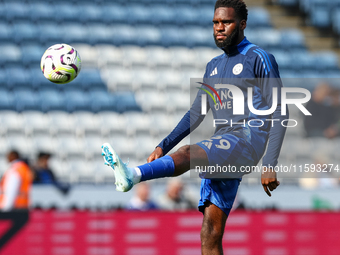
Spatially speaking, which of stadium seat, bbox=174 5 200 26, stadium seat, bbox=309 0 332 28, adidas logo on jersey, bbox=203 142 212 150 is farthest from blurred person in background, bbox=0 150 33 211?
stadium seat, bbox=309 0 332 28

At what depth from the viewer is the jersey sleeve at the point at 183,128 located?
12.5 feet

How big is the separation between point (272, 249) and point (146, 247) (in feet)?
5.32

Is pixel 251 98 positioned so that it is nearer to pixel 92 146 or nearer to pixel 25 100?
pixel 92 146

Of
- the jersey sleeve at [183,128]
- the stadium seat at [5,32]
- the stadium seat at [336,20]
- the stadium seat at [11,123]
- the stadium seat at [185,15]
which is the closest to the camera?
the jersey sleeve at [183,128]

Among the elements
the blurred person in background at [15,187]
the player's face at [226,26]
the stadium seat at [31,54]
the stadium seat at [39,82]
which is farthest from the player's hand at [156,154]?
the stadium seat at [31,54]

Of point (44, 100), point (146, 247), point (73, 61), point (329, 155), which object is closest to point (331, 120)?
point (329, 155)

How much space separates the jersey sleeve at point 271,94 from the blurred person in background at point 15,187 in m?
4.39

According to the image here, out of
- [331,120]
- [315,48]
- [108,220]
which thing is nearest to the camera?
[108,220]

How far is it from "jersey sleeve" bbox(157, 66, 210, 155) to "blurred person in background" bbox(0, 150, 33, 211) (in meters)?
3.69

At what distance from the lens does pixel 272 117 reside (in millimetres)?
3555

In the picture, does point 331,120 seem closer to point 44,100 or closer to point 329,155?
point 329,155

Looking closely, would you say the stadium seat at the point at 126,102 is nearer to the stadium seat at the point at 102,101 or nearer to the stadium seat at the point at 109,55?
the stadium seat at the point at 102,101

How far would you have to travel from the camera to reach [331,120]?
9156mm

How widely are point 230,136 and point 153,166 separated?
0.66m
